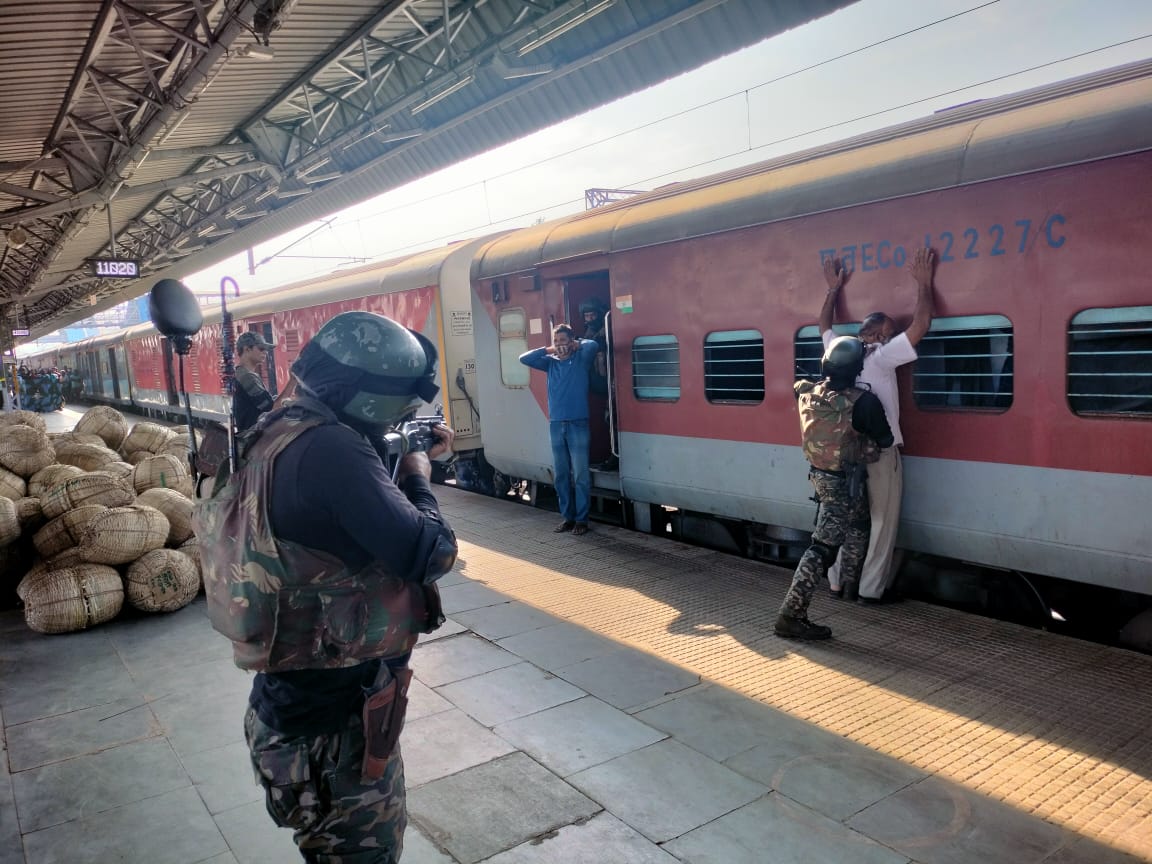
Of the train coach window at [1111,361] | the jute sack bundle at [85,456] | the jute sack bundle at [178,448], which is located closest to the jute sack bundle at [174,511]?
the jute sack bundle at [178,448]

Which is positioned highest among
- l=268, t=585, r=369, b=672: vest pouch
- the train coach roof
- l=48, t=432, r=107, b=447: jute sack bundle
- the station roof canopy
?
the station roof canopy

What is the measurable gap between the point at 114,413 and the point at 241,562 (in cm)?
989

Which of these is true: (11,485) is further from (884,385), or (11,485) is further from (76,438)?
(884,385)

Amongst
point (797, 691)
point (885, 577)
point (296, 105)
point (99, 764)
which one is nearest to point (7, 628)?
point (99, 764)

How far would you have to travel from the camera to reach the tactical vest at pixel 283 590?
219 cm

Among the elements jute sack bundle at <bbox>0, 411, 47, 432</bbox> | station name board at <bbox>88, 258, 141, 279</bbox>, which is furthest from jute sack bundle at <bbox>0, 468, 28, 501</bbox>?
station name board at <bbox>88, 258, 141, 279</bbox>

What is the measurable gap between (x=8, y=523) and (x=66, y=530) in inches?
19.1

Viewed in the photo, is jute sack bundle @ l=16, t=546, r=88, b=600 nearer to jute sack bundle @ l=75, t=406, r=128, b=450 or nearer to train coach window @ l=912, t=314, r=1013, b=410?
jute sack bundle @ l=75, t=406, r=128, b=450

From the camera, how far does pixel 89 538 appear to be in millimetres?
6008

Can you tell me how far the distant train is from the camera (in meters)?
4.32

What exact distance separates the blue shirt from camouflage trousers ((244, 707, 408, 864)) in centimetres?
583

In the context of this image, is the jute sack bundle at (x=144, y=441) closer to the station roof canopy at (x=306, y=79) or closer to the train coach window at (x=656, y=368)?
the station roof canopy at (x=306, y=79)

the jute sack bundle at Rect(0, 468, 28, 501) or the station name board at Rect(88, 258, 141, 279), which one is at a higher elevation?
the station name board at Rect(88, 258, 141, 279)

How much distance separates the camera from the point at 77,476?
7230 mm
